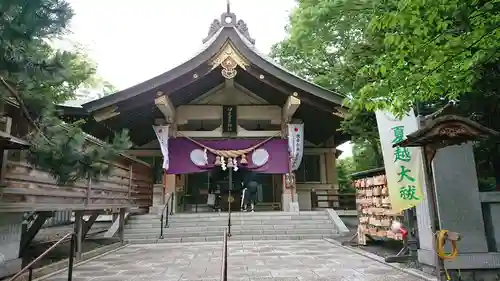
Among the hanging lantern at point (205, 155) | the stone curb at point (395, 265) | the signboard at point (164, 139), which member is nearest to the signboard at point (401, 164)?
the stone curb at point (395, 265)

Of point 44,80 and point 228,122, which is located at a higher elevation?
point 228,122

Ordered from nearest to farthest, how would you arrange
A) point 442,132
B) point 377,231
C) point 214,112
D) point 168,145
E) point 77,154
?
point 77,154 < point 442,132 < point 377,231 < point 168,145 < point 214,112

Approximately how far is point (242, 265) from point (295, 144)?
298 inches

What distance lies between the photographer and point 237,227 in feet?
35.6

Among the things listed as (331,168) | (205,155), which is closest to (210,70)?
(205,155)

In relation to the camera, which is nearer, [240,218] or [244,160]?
[240,218]

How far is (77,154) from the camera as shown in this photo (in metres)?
3.83

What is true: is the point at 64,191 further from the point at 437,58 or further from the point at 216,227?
the point at 437,58

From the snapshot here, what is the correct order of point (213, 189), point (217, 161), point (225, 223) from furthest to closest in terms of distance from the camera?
point (213, 189) → point (217, 161) → point (225, 223)

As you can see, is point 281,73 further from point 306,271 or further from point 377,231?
point 306,271

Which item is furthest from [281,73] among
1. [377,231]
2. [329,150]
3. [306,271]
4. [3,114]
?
[3,114]

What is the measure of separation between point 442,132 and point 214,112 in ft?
35.1

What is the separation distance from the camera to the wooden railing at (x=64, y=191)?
16.0 feet

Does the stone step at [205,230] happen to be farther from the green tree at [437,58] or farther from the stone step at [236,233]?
the green tree at [437,58]
